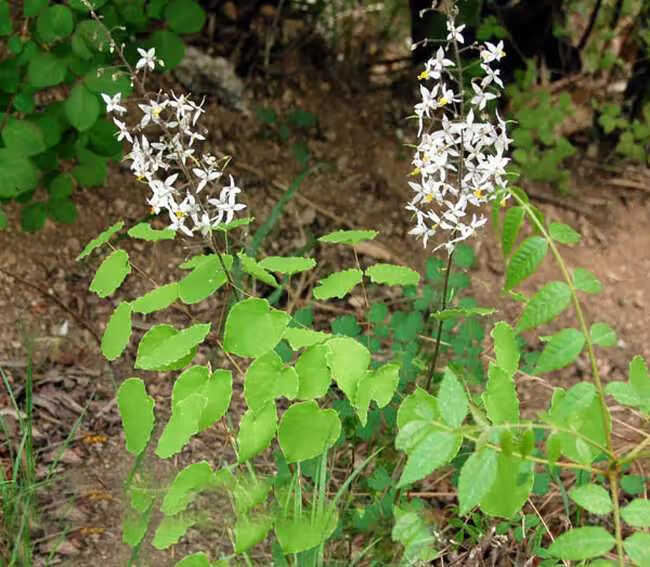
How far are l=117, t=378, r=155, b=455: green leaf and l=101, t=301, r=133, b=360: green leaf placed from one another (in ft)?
0.24

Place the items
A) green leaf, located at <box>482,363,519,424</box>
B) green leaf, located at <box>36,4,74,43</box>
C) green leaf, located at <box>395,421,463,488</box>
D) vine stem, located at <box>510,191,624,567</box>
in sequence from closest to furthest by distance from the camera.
A: green leaf, located at <box>395,421,463,488</box>, vine stem, located at <box>510,191,624,567</box>, green leaf, located at <box>482,363,519,424</box>, green leaf, located at <box>36,4,74,43</box>

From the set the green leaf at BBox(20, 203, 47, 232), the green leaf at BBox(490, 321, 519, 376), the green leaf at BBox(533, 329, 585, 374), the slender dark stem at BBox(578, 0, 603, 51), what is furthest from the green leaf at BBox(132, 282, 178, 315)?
the slender dark stem at BBox(578, 0, 603, 51)

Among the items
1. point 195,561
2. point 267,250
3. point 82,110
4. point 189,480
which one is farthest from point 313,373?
point 267,250

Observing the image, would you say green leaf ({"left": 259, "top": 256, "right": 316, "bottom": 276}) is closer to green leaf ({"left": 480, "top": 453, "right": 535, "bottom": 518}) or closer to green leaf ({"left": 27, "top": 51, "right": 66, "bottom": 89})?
green leaf ({"left": 480, "top": 453, "right": 535, "bottom": 518})

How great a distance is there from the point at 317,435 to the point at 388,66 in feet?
8.20

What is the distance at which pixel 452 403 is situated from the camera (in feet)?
4.87

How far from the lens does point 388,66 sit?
397 centimetres

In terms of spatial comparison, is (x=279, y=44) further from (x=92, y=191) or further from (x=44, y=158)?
(x=44, y=158)

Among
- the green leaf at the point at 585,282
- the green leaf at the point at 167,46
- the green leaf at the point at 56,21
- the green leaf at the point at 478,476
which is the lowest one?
the green leaf at the point at 478,476

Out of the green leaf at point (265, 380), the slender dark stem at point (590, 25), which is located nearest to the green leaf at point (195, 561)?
the green leaf at point (265, 380)

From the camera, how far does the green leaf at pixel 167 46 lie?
2.69 meters

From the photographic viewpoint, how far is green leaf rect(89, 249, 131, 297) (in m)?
1.91

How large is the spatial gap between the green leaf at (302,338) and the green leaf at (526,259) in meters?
0.40

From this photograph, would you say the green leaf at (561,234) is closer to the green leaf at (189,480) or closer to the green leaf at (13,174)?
the green leaf at (189,480)
